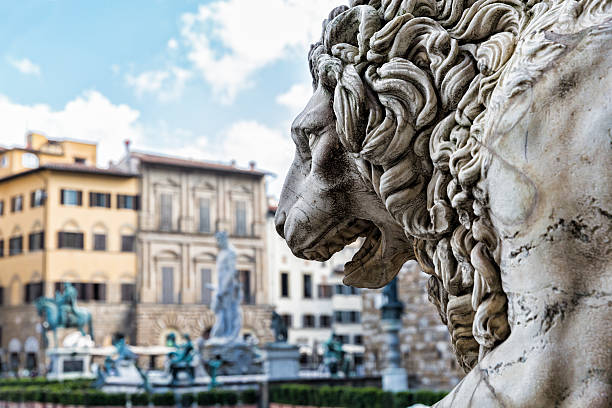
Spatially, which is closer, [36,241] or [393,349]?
[393,349]

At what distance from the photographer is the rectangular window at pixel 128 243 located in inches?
1686

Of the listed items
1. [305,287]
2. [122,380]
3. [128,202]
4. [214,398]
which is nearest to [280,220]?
[214,398]

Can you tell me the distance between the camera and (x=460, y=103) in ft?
3.95

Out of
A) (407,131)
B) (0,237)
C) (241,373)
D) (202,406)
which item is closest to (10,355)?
(0,237)

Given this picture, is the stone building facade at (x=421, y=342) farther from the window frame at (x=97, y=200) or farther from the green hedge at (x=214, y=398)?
the window frame at (x=97, y=200)

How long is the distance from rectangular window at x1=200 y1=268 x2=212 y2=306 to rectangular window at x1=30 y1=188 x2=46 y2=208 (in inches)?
370

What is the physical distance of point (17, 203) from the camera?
4319 cm

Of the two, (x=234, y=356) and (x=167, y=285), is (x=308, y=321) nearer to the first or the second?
(x=167, y=285)

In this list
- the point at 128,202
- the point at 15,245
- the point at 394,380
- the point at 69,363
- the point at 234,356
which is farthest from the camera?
the point at 128,202

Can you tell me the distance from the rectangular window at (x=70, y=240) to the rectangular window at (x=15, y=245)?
2.89m

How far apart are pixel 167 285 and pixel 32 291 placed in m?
7.00

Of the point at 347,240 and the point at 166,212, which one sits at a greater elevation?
the point at 166,212

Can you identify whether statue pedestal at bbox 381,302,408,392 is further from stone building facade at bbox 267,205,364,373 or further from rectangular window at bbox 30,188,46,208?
stone building facade at bbox 267,205,364,373

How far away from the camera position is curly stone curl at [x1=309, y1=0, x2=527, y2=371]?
3.82 ft
